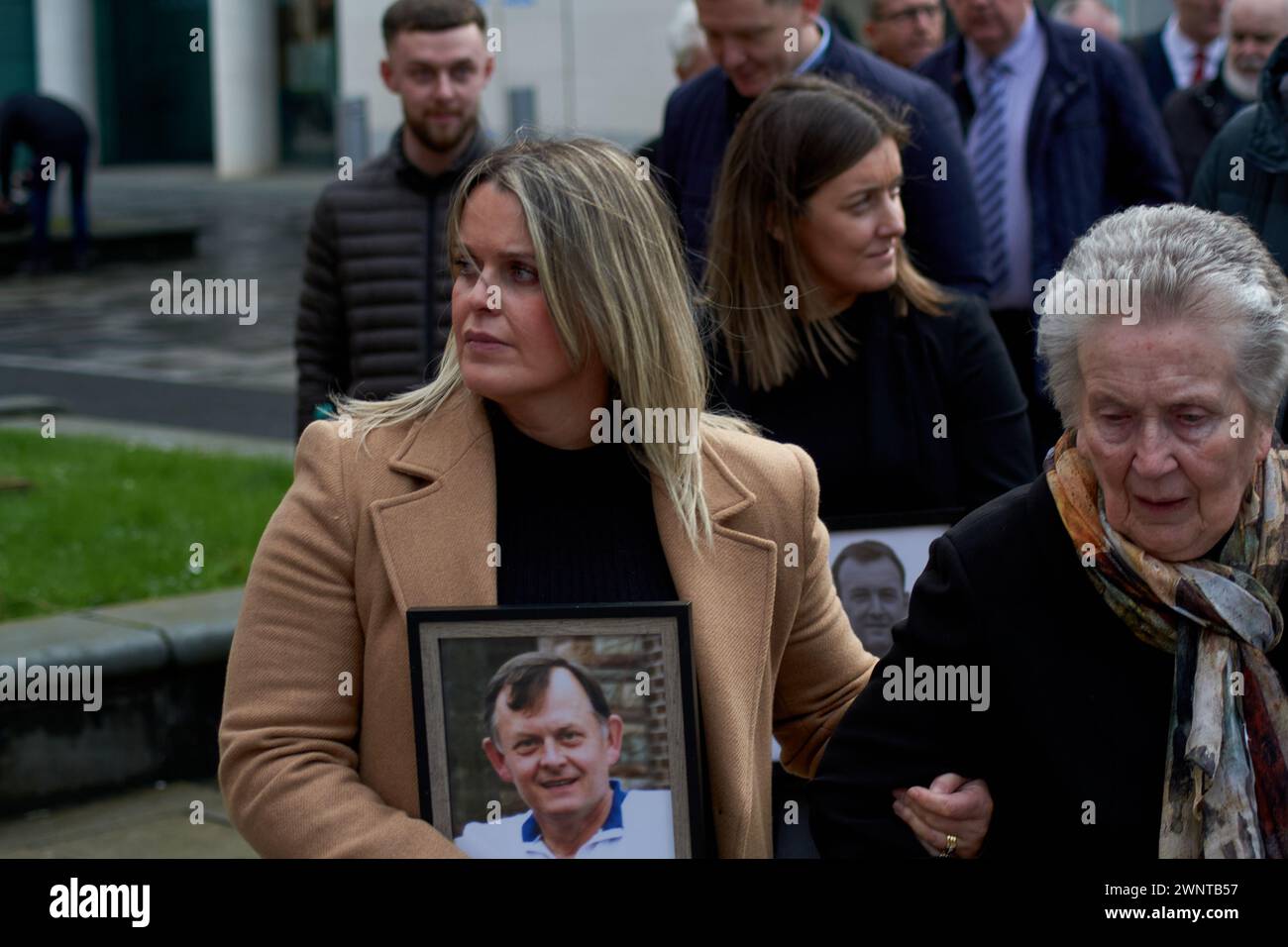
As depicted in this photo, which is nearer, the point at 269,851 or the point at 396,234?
the point at 269,851

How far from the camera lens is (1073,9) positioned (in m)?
9.66

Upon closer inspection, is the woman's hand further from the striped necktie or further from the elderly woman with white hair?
the striped necktie


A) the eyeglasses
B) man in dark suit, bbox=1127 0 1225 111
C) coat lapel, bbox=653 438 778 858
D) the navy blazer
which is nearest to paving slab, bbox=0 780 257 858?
coat lapel, bbox=653 438 778 858

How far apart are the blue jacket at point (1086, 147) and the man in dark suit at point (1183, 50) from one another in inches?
108

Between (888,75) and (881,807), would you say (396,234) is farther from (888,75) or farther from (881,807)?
(881,807)

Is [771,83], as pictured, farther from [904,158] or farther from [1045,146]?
[1045,146]

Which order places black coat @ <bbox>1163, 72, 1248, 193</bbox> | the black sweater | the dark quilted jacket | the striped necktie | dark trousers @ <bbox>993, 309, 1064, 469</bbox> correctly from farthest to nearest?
black coat @ <bbox>1163, 72, 1248, 193</bbox>
the striped necktie
dark trousers @ <bbox>993, 309, 1064, 469</bbox>
the dark quilted jacket
the black sweater

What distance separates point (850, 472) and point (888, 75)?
1537 millimetres

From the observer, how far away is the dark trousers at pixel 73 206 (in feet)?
63.5

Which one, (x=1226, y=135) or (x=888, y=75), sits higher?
(x=888, y=75)

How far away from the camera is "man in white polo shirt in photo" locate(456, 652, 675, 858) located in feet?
8.05

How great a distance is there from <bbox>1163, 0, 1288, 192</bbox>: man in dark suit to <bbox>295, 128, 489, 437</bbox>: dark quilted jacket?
2.62 meters
